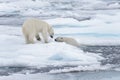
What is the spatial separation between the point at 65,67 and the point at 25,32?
7.50ft

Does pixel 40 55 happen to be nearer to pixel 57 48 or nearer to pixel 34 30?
pixel 57 48

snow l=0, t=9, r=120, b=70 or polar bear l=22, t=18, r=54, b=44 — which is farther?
polar bear l=22, t=18, r=54, b=44

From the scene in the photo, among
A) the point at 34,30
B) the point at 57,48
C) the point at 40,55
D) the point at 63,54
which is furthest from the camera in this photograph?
the point at 34,30

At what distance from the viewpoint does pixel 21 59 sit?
23.3ft

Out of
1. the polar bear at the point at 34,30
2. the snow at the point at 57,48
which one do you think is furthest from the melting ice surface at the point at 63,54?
the polar bear at the point at 34,30

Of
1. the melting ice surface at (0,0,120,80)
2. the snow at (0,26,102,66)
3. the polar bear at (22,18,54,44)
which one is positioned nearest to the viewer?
the melting ice surface at (0,0,120,80)

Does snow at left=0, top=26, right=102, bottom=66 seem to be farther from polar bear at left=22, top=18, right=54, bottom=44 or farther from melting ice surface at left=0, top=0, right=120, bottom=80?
polar bear at left=22, top=18, right=54, bottom=44

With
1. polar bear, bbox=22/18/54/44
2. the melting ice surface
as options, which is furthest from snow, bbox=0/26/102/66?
polar bear, bbox=22/18/54/44

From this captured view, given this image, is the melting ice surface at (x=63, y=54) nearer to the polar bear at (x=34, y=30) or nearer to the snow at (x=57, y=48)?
the snow at (x=57, y=48)

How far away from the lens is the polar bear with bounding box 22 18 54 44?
344 inches

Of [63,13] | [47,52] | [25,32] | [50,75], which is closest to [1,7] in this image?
[63,13]

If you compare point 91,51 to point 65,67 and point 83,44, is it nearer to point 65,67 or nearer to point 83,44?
point 83,44

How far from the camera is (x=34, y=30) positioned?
8.85m

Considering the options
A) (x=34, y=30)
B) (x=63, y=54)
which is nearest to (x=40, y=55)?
(x=63, y=54)
